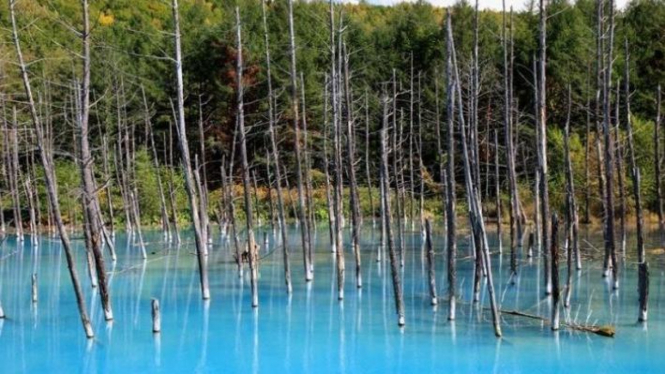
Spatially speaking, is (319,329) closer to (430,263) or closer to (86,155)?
(430,263)

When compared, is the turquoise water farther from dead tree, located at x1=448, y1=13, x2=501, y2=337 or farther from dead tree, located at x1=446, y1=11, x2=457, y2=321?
dead tree, located at x1=446, y1=11, x2=457, y2=321

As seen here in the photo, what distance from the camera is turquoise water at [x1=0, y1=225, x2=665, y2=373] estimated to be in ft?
39.1

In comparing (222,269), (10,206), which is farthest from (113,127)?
(222,269)

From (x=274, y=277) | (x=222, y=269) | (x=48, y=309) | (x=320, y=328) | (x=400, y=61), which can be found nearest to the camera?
(x=320, y=328)

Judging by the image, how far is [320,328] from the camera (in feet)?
47.5

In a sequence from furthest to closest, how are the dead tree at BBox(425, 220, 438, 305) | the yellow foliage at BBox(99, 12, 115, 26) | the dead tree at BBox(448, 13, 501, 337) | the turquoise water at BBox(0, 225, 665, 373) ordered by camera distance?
the yellow foliage at BBox(99, 12, 115, 26) → the dead tree at BBox(425, 220, 438, 305) → the dead tree at BBox(448, 13, 501, 337) → the turquoise water at BBox(0, 225, 665, 373)

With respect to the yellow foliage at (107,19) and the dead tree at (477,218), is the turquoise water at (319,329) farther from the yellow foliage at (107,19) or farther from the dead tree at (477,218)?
the yellow foliage at (107,19)

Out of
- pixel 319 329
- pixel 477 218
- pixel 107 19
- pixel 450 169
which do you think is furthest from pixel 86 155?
pixel 107 19

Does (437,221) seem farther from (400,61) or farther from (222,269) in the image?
(222,269)

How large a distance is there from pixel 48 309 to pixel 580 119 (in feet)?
92.2

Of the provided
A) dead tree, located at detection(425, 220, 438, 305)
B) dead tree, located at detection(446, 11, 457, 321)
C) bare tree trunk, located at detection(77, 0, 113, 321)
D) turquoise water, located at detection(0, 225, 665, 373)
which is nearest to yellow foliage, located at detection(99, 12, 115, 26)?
turquoise water, located at detection(0, 225, 665, 373)

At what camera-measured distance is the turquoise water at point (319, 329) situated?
1191 cm

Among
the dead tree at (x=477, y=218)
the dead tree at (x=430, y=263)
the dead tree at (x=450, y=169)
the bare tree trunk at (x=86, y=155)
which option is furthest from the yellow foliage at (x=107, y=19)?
the dead tree at (x=477, y=218)

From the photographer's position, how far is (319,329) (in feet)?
47.2
